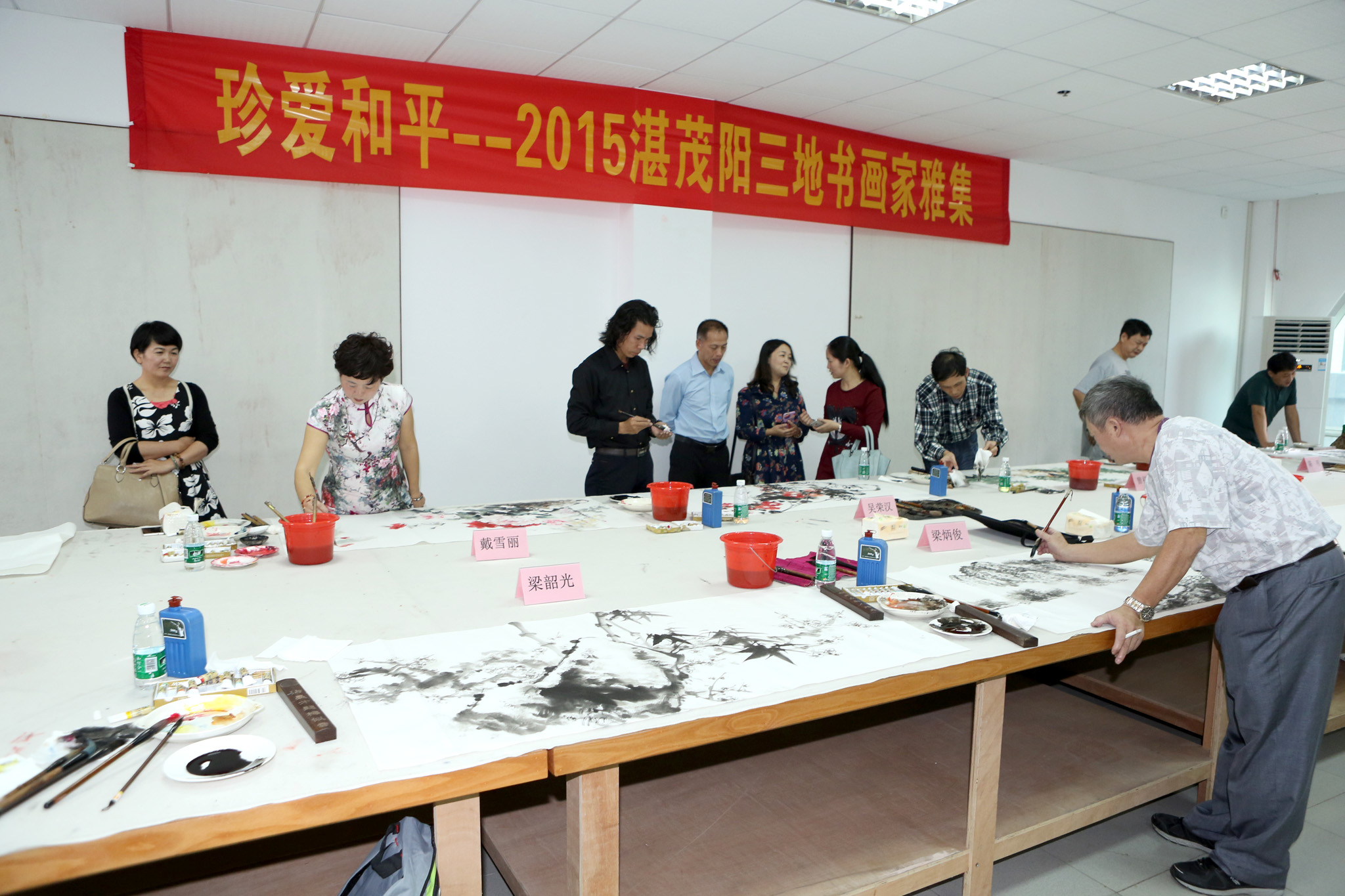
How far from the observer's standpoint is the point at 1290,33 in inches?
144

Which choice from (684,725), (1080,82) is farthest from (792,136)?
(684,725)

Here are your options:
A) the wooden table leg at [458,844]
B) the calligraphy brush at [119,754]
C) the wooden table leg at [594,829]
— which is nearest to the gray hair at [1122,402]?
the wooden table leg at [594,829]

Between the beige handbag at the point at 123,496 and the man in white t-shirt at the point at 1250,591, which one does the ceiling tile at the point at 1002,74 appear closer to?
the man in white t-shirt at the point at 1250,591

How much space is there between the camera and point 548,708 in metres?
1.27

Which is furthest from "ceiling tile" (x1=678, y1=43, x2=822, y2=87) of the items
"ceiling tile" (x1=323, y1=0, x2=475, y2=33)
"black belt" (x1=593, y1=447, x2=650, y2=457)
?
"black belt" (x1=593, y1=447, x2=650, y2=457)

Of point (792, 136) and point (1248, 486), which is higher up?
point (792, 136)

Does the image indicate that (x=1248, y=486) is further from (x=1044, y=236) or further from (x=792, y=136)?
(x=1044, y=236)

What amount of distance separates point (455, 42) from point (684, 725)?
3570 mm

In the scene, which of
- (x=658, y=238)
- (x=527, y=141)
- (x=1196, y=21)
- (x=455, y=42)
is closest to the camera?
(x=1196, y=21)

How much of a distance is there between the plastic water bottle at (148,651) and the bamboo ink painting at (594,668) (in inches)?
10.7

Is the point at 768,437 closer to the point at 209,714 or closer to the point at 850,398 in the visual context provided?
the point at 850,398

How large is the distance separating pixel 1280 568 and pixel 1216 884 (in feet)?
2.49

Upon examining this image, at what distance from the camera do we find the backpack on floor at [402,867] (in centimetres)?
120

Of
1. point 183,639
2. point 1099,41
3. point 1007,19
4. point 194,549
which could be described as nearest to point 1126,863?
point 183,639
